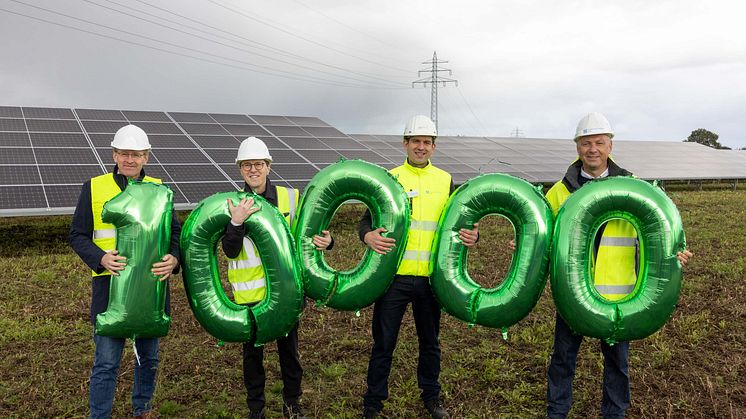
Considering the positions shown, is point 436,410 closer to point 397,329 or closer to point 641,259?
point 397,329

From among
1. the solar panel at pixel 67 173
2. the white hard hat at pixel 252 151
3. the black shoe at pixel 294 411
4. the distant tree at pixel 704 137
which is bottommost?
the black shoe at pixel 294 411

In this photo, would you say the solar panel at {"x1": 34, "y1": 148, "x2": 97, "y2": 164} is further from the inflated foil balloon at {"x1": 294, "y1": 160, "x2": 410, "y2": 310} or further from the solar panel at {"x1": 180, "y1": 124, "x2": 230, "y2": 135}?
the inflated foil balloon at {"x1": 294, "y1": 160, "x2": 410, "y2": 310}

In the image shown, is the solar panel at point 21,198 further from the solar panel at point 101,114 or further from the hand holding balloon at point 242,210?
the hand holding balloon at point 242,210

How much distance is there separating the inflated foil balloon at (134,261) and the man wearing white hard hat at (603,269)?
306 centimetres

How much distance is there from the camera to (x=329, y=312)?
23.4ft

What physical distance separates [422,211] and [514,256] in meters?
0.79

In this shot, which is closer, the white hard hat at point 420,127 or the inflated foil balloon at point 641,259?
the inflated foil balloon at point 641,259

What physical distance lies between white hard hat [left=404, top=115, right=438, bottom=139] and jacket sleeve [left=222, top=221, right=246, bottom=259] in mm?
1504

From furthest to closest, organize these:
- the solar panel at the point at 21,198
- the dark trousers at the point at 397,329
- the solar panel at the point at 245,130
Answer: the solar panel at the point at 245,130 → the solar panel at the point at 21,198 → the dark trousers at the point at 397,329

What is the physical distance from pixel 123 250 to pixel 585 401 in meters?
4.14

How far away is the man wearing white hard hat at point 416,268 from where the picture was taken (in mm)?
3977

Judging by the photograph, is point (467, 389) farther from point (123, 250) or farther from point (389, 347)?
point (123, 250)

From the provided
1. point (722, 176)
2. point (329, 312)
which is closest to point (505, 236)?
point (329, 312)

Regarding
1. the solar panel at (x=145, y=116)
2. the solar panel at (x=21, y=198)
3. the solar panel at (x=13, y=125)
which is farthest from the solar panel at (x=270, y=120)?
the solar panel at (x=21, y=198)
